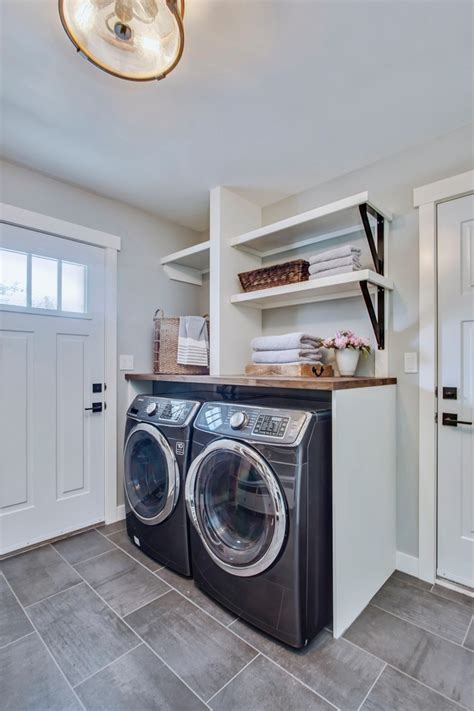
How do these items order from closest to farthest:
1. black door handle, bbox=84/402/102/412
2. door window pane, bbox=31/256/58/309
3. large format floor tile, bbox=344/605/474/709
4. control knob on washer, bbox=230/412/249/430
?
1. large format floor tile, bbox=344/605/474/709
2. control knob on washer, bbox=230/412/249/430
3. door window pane, bbox=31/256/58/309
4. black door handle, bbox=84/402/102/412

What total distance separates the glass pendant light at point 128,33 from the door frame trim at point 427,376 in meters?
1.41

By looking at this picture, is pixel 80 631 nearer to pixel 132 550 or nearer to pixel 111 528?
pixel 132 550

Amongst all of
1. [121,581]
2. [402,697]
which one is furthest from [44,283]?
[402,697]

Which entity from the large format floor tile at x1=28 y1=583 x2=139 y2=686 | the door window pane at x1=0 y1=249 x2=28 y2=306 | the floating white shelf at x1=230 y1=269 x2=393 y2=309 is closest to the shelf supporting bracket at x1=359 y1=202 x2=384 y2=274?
the floating white shelf at x1=230 y1=269 x2=393 y2=309

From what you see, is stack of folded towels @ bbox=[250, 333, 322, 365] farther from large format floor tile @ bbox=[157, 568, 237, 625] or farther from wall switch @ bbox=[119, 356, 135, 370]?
large format floor tile @ bbox=[157, 568, 237, 625]

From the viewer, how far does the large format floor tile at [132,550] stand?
6.45 feet

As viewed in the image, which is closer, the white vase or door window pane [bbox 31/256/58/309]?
the white vase

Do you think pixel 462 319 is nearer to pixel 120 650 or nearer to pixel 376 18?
pixel 376 18

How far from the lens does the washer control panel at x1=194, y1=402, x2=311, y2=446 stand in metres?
1.38

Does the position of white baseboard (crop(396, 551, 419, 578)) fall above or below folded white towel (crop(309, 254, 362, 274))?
below

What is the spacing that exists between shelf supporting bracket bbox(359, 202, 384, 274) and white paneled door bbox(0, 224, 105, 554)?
1.75 m

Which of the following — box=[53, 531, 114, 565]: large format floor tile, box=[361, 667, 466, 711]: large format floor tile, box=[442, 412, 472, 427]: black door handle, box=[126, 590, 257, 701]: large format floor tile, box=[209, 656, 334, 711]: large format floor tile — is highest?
box=[442, 412, 472, 427]: black door handle

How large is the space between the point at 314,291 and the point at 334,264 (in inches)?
11.0

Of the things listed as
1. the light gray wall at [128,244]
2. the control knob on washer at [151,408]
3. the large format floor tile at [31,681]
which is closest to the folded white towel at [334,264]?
the control knob on washer at [151,408]
